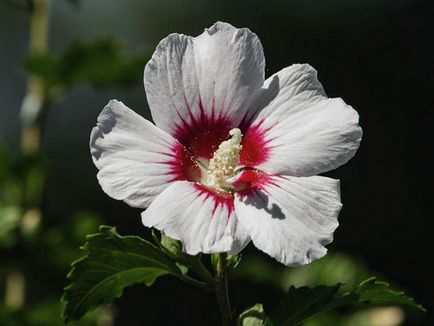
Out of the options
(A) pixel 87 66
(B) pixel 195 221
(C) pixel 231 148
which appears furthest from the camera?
(A) pixel 87 66

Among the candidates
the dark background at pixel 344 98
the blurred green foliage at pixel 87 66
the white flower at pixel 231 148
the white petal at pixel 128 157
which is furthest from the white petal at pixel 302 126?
the dark background at pixel 344 98

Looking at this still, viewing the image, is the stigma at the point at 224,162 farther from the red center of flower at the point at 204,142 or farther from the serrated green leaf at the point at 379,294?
the serrated green leaf at the point at 379,294

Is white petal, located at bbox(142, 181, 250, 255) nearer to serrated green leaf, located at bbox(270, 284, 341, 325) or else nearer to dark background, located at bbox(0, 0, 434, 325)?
serrated green leaf, located at bbox(270, 284, 341, 325)

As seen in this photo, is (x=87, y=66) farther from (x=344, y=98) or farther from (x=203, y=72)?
(x=344, y=98)

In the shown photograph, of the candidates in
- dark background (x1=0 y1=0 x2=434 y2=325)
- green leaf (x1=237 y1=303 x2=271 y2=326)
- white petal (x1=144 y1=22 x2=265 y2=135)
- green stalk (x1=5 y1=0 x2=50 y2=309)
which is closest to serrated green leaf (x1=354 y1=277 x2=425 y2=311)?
green leaf (x1=237 y1=303 x2=271 y2=326)

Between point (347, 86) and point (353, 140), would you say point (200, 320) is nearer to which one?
point (347, 86)

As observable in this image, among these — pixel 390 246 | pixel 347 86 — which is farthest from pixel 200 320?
pixel 347 86

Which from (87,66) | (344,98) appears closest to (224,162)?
(87,66)
